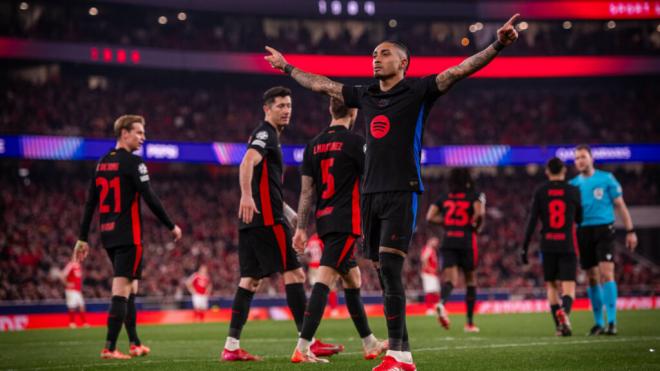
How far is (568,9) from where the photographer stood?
43.1 metres

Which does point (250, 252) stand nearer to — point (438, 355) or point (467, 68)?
point (438, 355)

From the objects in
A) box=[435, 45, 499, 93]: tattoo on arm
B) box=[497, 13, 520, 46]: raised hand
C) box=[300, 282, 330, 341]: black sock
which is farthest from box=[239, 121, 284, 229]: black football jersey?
box=[497, 13, 520, 46]: raised hand

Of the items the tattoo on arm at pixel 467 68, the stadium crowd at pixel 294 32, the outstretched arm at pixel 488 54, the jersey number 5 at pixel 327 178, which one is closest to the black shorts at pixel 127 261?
the jersey number 5 at pixel 327 178

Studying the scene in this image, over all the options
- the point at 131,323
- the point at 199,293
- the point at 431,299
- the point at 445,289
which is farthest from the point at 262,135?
the point at 431,299

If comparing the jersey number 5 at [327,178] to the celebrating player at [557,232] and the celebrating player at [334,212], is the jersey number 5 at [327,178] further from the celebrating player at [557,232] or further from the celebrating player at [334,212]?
the celebrating player at [557,232]

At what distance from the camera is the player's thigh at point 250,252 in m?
8.59

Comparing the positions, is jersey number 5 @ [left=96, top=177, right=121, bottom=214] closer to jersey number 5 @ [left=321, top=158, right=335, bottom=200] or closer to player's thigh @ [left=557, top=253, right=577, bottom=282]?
jersey number 5 @ [left=321, top=158, right=335, bottom=200]

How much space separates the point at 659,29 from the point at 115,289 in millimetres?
43335

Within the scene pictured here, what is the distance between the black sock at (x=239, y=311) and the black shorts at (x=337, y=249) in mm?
1068

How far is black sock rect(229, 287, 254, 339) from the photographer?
8.40 m

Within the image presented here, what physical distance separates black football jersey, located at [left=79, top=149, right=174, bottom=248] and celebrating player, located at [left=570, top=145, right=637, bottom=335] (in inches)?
242

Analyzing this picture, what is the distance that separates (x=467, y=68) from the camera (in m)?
6.31

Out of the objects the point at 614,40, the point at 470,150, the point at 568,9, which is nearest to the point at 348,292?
the point at 470,150

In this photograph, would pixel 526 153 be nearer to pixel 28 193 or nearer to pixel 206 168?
pixel 206 168
